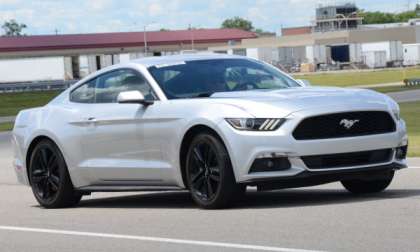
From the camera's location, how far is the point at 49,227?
378 inches

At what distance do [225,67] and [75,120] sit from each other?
164 centimetres

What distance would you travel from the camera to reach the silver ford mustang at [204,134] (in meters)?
9.28

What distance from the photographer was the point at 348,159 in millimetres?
9414

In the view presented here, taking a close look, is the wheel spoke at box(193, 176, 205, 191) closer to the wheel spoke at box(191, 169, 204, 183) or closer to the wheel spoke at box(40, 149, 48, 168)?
the wheel spoke at box(191, 169, 204, 183)

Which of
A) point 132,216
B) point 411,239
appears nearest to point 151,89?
point 132,216

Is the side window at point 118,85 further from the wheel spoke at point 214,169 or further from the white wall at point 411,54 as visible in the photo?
the white wall at point 411,54

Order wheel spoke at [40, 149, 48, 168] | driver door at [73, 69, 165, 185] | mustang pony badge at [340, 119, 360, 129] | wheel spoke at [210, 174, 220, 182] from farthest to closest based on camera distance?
wheel spoke at [40, 149, 48, 168] → driver door at [73, 69, 165, 185] → wheel spoke at [210, 174, 220, 182] → mustang pony badge at [340, 119, 360, 129]

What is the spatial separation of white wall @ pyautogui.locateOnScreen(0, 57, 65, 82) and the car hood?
101 m

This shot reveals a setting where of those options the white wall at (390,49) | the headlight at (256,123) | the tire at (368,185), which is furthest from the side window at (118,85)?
the white wall at (390,49)

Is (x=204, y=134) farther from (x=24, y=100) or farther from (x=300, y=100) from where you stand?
(x=24, y=100)

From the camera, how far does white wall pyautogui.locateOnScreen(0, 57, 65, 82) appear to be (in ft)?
360

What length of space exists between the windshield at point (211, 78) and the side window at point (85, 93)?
0.88 meters

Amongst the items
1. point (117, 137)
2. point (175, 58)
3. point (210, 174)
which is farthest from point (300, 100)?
point (117, 137)

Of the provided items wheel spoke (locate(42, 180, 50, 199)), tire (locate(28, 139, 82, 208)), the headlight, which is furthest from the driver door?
the headlight
